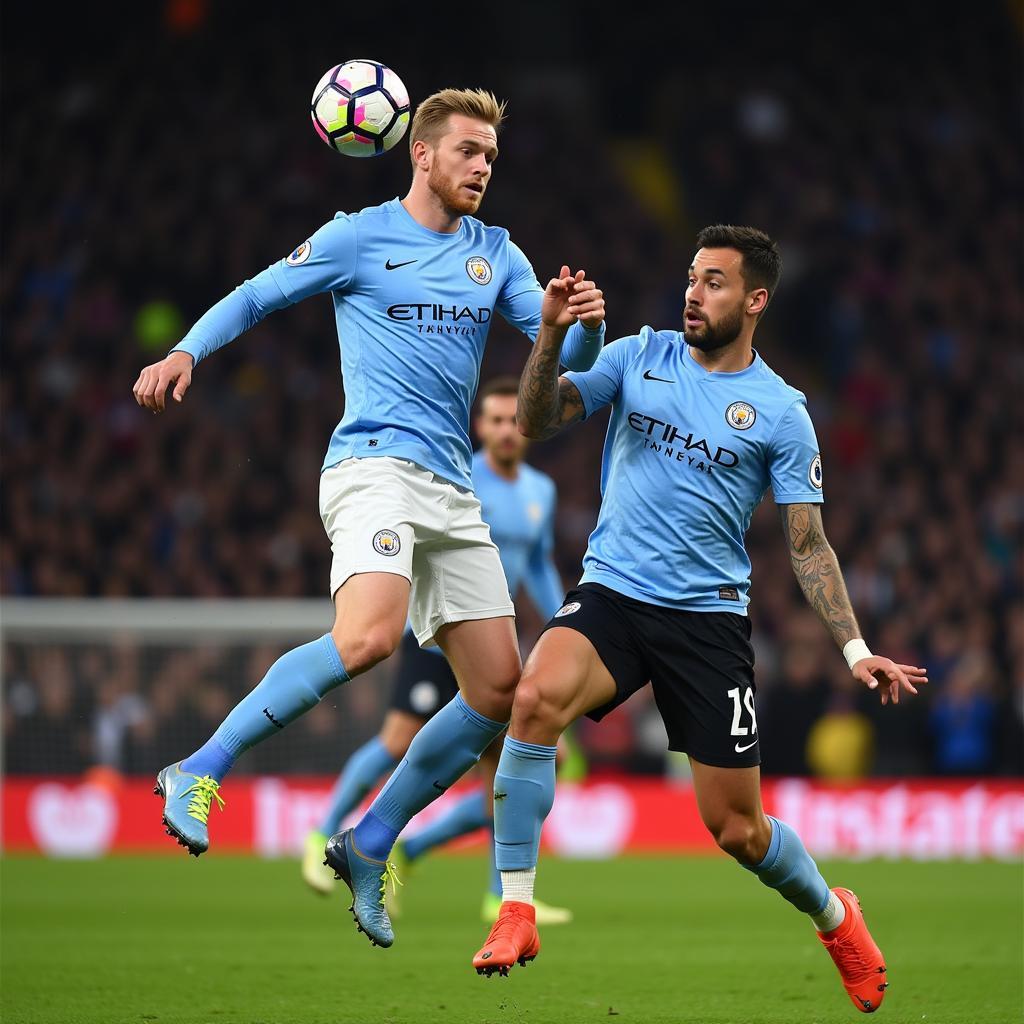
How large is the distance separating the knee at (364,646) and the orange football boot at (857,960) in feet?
6.47

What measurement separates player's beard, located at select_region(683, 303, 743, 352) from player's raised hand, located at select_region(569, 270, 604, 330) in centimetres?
42

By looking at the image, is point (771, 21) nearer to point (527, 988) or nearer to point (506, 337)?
point (506, 337)

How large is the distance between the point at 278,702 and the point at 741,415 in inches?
75.3

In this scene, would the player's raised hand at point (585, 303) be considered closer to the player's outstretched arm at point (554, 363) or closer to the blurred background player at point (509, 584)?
the player's outstretched arm at point (554, 363)

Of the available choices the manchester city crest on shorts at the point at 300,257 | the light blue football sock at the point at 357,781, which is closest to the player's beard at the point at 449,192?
the manchester city crest on shorts at the point at 300,257

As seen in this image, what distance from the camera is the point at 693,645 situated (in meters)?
6.02

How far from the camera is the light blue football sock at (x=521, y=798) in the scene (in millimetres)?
5922

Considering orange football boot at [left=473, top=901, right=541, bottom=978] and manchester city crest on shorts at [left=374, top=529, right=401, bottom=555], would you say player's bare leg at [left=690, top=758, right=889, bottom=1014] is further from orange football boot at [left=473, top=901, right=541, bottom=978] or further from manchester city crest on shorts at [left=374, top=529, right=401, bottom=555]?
manchester city crest on shorts at [left=374, top=529, right=401, bottom=555]

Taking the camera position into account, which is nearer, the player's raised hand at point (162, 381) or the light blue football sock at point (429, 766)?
the player's raised hand at point (162, 381)

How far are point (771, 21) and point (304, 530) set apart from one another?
436 inches

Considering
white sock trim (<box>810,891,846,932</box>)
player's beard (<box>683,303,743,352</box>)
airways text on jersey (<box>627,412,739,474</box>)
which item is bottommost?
white sock trim (<box>810,891,846,932</box>)

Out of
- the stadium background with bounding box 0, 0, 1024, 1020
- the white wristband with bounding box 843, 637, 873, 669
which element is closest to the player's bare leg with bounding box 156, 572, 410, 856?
the white wristband with bounding box 843, 637, 873, 669

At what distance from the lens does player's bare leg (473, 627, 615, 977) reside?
5.83 meters

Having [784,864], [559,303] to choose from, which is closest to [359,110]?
[559,303]
